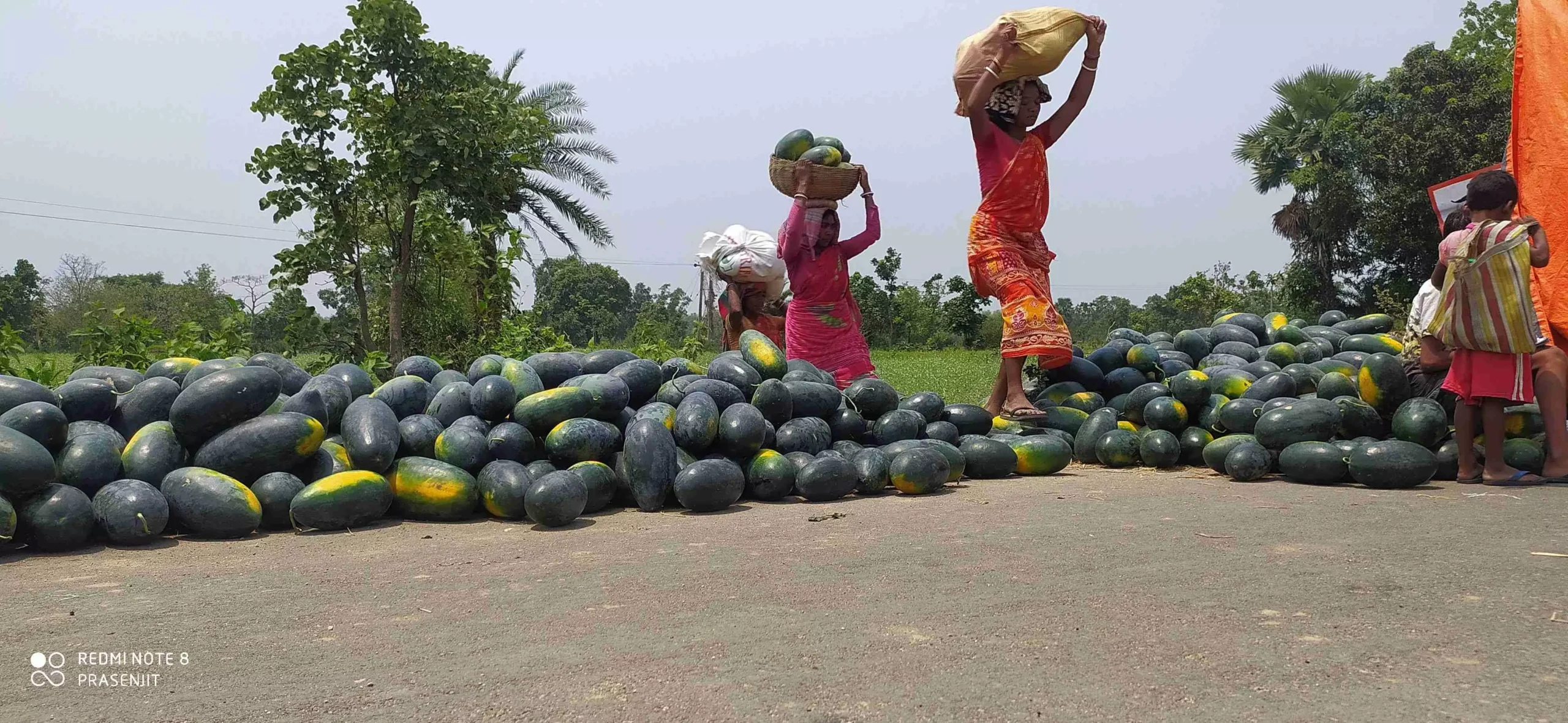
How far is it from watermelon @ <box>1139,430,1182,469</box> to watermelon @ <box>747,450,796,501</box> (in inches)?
109

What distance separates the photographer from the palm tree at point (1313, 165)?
26719 mm

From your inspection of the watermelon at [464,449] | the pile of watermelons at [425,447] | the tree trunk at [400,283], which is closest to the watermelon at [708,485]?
the pile of watermelons at [425,447]

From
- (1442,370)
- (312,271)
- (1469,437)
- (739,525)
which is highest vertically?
(312,271)

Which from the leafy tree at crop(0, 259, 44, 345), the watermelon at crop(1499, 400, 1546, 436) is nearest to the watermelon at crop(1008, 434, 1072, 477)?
the watermelon at crop(1499, 400, 1546, 436)

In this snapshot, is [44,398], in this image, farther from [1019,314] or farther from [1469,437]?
[1469,437]

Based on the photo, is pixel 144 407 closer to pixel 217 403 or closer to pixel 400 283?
pixel 217 403

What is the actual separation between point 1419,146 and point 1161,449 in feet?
68.9

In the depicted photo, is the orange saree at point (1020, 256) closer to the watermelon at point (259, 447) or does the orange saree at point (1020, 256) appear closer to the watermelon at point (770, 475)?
the watermelon at point (770, 475)

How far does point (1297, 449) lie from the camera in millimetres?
6145

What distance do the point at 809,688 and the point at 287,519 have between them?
3774 millimetres

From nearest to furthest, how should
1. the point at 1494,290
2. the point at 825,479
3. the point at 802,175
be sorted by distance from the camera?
the point at 1494,290 < the point at 825,479 < the point at 802,175

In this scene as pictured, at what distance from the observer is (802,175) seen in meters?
8.12

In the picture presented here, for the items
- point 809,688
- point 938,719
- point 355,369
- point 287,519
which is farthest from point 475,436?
point 938,719

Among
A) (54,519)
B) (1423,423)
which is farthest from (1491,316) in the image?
(54,519)
